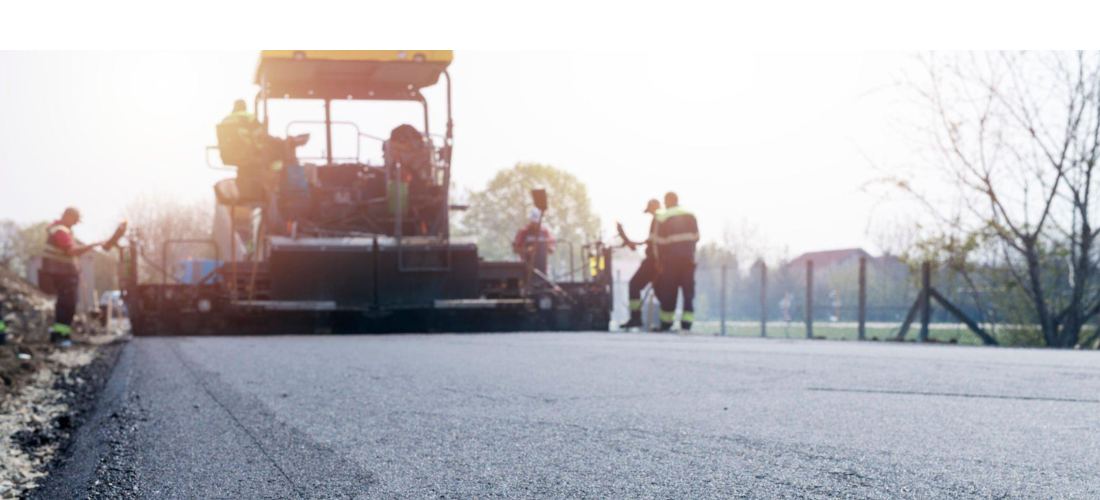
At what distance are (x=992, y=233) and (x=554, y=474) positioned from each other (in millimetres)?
12149

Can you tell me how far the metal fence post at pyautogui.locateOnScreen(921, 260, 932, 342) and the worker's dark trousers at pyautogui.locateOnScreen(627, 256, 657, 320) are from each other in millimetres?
3464

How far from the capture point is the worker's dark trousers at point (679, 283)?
13180 millimetres

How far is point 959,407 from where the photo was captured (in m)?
4.73

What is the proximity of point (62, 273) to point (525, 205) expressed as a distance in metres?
30.0

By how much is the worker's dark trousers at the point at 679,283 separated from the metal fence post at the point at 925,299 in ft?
9.62

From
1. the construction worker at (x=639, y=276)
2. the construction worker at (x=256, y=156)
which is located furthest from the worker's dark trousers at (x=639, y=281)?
the construction worker at (x=256, y=156)

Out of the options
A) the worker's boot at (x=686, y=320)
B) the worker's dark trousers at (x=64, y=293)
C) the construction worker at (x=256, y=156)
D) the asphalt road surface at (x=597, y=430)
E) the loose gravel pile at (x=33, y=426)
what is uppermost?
the construction worker at (x=256, y=156)

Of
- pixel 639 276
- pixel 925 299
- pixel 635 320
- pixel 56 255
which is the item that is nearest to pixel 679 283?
pixel 639 276

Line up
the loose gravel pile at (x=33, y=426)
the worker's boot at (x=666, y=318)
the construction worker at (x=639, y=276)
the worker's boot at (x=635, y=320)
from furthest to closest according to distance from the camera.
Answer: the worker's boot at (x=635, y=320) < the construction worker at (x=639, y=276) < the worker's boot at (x=666, y=318) < the loose gravel pile at (x=33, y=426)

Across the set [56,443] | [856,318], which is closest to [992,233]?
[856,318]

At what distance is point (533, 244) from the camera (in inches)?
520

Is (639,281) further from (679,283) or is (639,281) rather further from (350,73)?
(350,73)

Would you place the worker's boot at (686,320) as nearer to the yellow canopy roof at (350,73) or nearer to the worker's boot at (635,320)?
the worker's boot at (635,320)

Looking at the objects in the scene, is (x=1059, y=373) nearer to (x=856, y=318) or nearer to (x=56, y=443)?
(x=56, y=443)
